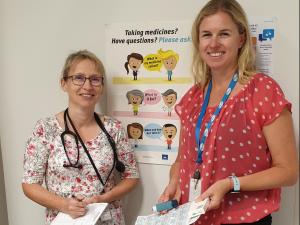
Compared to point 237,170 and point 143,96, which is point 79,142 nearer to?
point 143,96

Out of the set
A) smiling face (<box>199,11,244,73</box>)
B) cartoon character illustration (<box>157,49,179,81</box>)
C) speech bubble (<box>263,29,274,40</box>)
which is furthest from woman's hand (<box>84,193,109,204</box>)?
speech bubble (<box>263,29,274,40</box>)

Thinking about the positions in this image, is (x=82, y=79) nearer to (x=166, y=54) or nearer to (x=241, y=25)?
(x=166, y=54)

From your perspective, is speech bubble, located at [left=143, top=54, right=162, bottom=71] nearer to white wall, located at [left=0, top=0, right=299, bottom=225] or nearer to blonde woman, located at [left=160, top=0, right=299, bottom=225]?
white wall, located at [left=0, top=0, right=299, bottom=225]

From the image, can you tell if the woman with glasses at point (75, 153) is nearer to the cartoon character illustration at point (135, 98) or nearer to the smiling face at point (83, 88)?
the smiling face at point (83, 88)

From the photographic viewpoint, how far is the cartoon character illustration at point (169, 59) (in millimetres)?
1798

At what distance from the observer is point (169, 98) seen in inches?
72.1

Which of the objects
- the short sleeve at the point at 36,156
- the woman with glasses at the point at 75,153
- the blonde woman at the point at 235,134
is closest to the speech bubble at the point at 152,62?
the woman with glasses at the point at 75,153

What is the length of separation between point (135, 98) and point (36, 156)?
1.90 ft

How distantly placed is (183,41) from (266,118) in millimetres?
664

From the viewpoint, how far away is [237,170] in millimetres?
1353

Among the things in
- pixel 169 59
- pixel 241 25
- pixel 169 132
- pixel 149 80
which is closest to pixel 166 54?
pixel 169 59

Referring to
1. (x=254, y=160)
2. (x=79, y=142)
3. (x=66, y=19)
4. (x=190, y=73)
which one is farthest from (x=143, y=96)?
(x=254, y=160)

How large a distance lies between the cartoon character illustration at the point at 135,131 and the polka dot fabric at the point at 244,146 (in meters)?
0.55

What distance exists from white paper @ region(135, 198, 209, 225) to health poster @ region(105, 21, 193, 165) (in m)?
0.49
